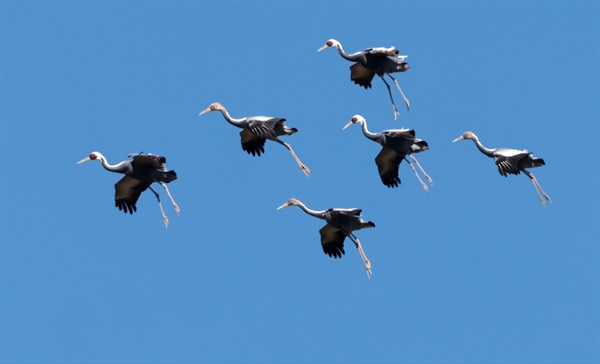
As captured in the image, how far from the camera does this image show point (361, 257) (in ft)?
157

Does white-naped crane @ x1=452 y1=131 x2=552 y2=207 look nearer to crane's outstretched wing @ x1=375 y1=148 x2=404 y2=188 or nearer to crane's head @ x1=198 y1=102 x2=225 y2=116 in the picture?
crane's outstretched wing @ x1=375 y1=148 x2=404 y2=188

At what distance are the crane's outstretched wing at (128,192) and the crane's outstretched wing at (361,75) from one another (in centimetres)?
827

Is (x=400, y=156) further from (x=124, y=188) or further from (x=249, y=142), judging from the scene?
(x=124, y=188)

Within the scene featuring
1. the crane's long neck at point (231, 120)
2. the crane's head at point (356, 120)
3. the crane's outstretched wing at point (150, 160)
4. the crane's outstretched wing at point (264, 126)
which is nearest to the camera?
the crane's outstretched wing at point (150, 160)

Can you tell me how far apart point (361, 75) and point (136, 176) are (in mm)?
8983

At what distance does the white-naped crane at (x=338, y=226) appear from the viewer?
151 ft

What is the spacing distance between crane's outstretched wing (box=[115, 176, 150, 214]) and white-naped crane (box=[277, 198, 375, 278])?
4.03 metres

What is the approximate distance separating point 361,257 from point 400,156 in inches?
128

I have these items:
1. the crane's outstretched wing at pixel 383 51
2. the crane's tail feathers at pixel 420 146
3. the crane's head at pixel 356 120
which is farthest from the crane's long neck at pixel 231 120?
the crane's tail feathers at pixel 420 146

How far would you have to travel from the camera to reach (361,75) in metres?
52.6

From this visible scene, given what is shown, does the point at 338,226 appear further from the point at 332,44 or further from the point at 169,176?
the point at 332,44

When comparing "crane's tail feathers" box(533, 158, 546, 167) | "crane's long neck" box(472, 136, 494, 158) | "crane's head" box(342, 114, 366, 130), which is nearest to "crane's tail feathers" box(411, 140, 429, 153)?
"crane's head" box(342, 114, 366, 130)

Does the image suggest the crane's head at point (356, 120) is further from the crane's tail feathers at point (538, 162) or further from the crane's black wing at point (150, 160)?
the crane's black wing at point (150, 160)

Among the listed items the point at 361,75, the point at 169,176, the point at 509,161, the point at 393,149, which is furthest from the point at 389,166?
the point at 169,176
